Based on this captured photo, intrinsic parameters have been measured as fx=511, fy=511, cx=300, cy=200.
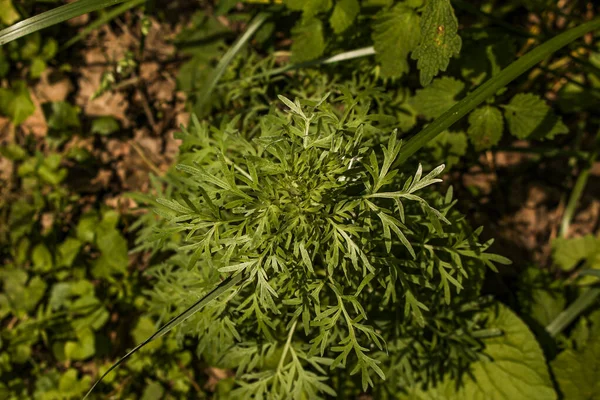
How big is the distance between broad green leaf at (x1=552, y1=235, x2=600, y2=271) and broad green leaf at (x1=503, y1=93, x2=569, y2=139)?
3.53ft

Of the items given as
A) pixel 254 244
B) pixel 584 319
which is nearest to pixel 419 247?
pixel 254 244

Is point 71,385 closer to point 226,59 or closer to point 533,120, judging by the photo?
point 226,59

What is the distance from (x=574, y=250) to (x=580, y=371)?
82cm

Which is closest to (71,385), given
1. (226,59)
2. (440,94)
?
(226,59)

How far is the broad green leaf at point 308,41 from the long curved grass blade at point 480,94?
1.02 metres

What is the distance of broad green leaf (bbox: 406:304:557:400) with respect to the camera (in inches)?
106

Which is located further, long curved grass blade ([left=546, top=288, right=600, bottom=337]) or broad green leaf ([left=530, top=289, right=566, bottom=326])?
broad green leaf ([left=530, top=289, right=566, bottom=326])

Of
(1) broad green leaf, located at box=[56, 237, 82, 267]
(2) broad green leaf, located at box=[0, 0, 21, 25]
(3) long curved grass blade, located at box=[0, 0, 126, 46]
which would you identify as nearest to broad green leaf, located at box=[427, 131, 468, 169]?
A: (3) long curved grass blade, located at box=[0, 0, 126, 46]

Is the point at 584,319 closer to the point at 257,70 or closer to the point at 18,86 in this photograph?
the point at 257,70

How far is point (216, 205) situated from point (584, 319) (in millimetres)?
2374

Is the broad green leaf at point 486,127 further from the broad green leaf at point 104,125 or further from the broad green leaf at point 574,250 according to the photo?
the broad green leaf at point 104,125

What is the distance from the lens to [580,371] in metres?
2.87

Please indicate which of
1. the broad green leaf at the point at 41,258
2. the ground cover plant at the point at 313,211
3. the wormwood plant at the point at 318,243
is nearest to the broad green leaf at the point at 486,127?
the ground cover plant at the point at 313,211

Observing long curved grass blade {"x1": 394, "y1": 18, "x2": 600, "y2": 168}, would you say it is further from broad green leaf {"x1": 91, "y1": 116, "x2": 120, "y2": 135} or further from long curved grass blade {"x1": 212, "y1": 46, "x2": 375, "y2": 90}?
broad green leaf {"x1": 91, "y1": 116, "x2": 120, "y2": 135}
